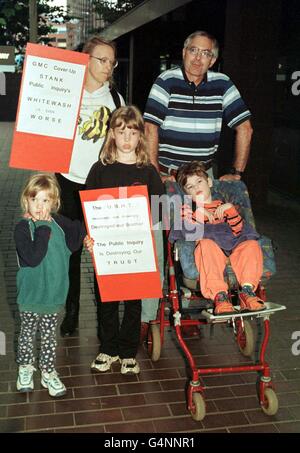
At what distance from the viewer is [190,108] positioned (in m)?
4.65

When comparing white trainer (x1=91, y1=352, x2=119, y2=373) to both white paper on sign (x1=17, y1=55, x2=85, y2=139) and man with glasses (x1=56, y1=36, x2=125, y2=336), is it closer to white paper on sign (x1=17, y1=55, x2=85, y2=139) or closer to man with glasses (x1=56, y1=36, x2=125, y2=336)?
man with glasses (x1=56, y1=36, x2=125, y2=336)

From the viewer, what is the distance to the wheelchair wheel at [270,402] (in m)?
3.87

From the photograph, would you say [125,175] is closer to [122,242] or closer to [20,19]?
[122,242]

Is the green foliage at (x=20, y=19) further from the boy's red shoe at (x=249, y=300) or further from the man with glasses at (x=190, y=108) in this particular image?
the boy's red shoe at (x=249, y=300)

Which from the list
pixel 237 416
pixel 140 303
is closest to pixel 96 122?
pixel 140 303

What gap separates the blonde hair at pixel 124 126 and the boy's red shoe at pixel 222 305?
1.03m

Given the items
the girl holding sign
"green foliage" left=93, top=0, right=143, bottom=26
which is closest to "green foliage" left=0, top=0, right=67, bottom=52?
"green foliage" left=93, top=0, right=143, bottom=26

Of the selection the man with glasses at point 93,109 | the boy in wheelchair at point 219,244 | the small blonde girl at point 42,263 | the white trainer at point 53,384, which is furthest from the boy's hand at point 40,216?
the white trainer at point 53,384

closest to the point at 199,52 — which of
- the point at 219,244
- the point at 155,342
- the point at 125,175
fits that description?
the point at 125,175

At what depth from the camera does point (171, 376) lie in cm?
446

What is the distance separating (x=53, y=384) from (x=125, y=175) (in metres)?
1.48
